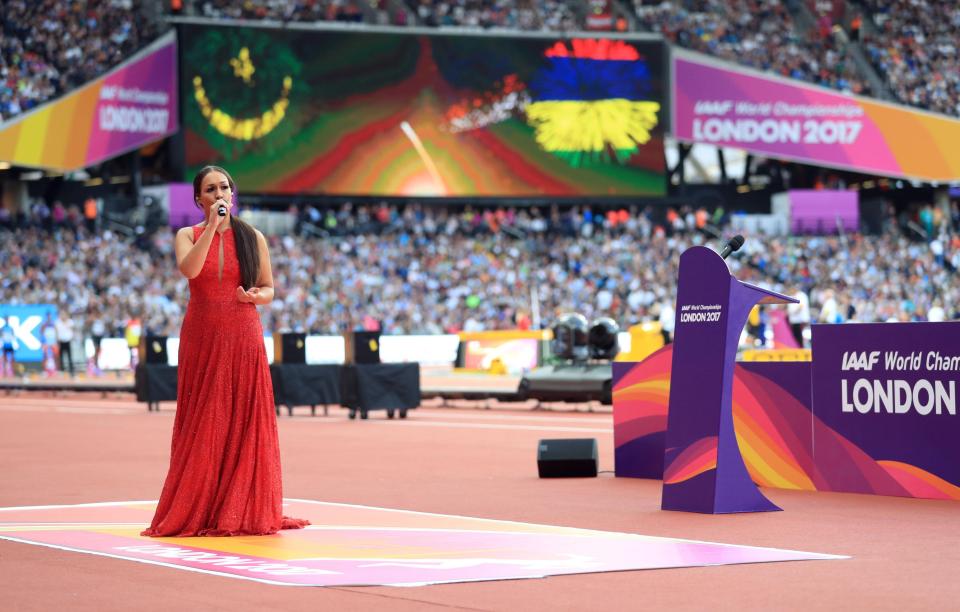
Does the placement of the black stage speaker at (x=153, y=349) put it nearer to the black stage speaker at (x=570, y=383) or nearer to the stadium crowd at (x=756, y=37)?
the black stage speaker at (x=570, y=383)

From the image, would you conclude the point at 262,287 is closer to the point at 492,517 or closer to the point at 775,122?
the point at 492,517

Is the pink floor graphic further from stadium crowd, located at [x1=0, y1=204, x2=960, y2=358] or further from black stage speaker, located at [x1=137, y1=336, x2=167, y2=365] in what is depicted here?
stadium crowd, located at [x1=0, y1=204, x2=960, y2=358]

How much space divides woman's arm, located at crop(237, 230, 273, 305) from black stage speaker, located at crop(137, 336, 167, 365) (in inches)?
803

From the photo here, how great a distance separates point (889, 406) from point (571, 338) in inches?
553

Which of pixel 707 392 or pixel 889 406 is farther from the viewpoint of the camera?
pixel 889 406

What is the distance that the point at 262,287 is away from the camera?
892 centimetres

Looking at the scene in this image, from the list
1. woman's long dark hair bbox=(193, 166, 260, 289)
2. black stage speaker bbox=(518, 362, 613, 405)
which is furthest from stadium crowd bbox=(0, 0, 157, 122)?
woman's long dark hair bbox=(193, 166, 260, 289)

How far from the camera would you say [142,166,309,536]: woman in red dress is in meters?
8.64

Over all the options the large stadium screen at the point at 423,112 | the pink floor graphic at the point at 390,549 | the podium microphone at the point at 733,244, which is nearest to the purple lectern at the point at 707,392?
the podium microphone at the point at 733,244

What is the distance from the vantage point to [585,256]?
50.6m

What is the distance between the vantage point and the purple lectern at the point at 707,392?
9820 mm

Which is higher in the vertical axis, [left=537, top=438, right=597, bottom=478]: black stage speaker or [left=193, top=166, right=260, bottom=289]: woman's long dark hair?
[left=193, top=166, right=260, bottom=289]: woman's long dark hair

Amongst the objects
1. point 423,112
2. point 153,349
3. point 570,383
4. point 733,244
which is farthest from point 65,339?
point 733,244

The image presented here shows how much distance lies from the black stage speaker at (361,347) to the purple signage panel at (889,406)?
1331 centimetres
